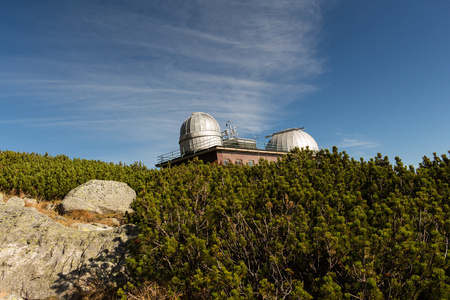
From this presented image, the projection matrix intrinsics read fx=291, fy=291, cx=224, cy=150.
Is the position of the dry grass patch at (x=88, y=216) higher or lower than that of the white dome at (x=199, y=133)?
lower

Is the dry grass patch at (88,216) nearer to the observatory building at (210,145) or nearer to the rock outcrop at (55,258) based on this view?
the rock outcrop at (55,258)

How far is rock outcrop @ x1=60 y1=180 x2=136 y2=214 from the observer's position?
13.1 m

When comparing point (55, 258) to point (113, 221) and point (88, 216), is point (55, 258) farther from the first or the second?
point (88, 216)

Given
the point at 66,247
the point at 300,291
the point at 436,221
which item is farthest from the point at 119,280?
the point at 436,221

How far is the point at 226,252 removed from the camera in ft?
17.9

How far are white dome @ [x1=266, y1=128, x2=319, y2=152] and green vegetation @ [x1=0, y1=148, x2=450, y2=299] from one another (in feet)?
107

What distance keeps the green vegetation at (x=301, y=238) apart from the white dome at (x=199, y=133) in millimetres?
26252

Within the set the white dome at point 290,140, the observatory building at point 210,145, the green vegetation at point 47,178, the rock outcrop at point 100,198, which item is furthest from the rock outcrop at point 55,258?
the white dome at point 290,140

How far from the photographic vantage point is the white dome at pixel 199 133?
3494 centimetres

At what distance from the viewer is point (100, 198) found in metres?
13.7

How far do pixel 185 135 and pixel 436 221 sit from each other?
107 feet

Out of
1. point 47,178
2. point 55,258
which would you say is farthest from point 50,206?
point 55,258

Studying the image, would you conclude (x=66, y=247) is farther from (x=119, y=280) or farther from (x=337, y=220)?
(x=337, y=220)

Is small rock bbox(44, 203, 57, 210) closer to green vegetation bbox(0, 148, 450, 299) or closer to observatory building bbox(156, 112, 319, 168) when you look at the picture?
green vegetation bbox(0, 148, 450, 299)
